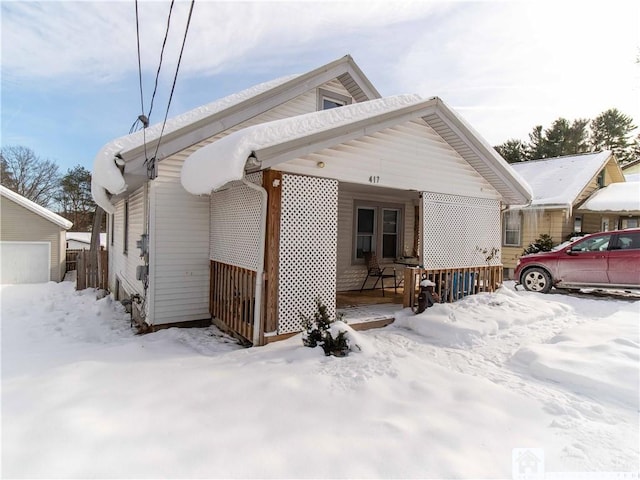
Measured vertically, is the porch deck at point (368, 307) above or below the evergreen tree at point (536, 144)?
below

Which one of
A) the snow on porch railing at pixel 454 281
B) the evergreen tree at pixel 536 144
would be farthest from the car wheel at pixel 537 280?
the evergreen tree at pixel 536 144

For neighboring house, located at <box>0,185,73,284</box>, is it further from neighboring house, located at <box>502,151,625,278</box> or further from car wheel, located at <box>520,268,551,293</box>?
neighboring house, located at <box>502,151,625,278</box>

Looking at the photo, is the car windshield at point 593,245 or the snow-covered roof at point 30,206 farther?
the snow-covered roof at point 30,206

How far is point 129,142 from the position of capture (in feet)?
20.5

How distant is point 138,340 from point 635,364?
6918 millimetres

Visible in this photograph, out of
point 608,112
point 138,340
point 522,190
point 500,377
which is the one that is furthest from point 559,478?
point 608,112

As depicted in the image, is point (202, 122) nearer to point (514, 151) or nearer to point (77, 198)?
point (77, 198)

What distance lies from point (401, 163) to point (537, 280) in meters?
6.40

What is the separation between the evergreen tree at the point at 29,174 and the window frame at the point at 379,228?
3266 cm

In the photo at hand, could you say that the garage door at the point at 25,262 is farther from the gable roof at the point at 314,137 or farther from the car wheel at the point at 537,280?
the car wheel at the point at 537,280

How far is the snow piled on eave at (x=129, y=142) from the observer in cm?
570

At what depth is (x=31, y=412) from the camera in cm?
310

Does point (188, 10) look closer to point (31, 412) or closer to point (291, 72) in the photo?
point (31, 412)

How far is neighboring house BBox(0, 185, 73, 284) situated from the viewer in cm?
1523
